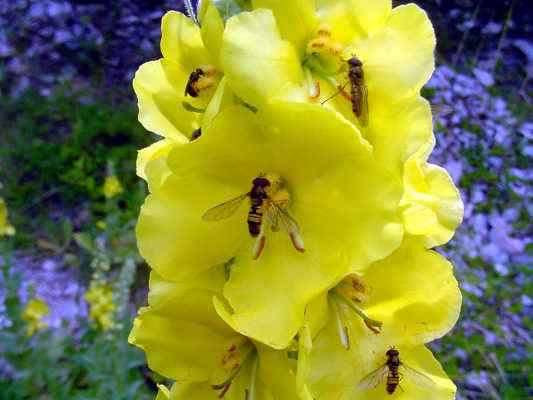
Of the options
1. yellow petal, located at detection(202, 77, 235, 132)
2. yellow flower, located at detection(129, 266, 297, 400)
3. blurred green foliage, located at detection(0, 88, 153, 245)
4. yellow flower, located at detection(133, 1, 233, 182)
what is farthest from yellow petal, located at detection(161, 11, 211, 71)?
blurred green foliage, located at detection(0, 88, 153, 245)

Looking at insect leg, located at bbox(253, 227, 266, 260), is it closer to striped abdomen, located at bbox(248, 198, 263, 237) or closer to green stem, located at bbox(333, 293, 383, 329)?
striped abdomen, located at bbox(248, 198, 263, 237)

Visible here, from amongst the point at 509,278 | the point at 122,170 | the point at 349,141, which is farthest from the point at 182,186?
the point at 122,170

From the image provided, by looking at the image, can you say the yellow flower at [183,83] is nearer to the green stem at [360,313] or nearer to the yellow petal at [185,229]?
the yellow petal at [185,229]

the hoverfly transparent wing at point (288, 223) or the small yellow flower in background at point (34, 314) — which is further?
the small yellow flower in background at point (34, 314)

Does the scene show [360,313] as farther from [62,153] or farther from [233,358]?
[62,153]

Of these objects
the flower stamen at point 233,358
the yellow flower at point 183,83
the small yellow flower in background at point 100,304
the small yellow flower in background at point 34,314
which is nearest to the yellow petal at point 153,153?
the yellow flower at point 183,83

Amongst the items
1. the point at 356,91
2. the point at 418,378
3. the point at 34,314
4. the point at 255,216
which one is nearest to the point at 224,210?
the point at 255,216

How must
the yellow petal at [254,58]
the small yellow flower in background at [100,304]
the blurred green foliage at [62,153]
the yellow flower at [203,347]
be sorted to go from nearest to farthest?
the yellow petal at [254,58]
the yellow flower at [203,347]
the small yellow flower in background at [100,304]
the blurred green foliage at [62,153]
